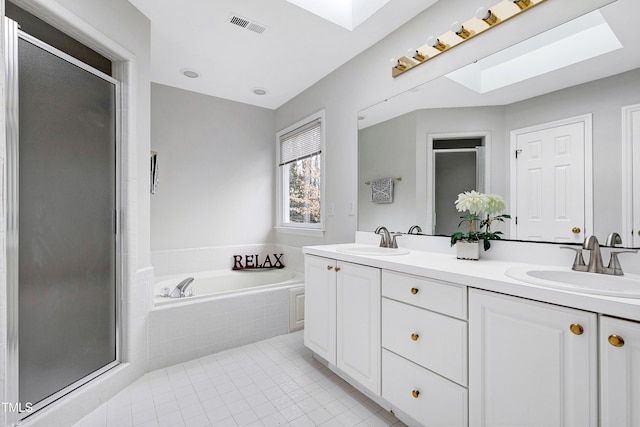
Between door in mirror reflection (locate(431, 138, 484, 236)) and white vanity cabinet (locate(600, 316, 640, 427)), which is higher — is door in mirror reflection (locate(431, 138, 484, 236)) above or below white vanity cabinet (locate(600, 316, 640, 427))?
above

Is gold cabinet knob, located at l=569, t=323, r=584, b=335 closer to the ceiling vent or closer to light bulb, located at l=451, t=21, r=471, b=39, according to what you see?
light bulb, located at l=451, t=21, r=471, b=39

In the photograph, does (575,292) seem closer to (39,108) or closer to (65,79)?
(39,108)

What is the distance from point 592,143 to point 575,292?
0.74 meters

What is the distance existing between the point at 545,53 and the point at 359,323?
1.67 m

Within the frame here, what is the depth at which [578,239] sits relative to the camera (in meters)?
1.34

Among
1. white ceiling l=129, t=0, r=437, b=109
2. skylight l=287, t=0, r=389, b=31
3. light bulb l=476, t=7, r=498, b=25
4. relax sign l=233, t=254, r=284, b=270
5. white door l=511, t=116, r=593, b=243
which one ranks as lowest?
relax sign l=233, t=254, r=284, b=270

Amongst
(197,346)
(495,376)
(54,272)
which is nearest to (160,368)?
(197,346)

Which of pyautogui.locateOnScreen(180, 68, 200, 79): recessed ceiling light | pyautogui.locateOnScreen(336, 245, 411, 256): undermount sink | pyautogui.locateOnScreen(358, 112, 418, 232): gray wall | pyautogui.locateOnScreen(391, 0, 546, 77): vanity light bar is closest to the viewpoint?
pyautogui.locateOnScreen(391, 0, 546, 77): vanity light bar

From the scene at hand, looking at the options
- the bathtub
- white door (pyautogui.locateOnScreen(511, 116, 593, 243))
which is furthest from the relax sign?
white door (pyautogui.locateOnScreen(511, 116, 593, 243))

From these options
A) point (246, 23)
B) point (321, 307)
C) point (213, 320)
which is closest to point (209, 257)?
point (213, 320)

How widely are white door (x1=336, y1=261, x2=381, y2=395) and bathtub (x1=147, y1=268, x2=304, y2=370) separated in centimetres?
97

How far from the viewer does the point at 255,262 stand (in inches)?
144

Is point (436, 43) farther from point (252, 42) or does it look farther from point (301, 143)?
point (301, 143)

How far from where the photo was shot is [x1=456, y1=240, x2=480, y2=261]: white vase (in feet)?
5.37
